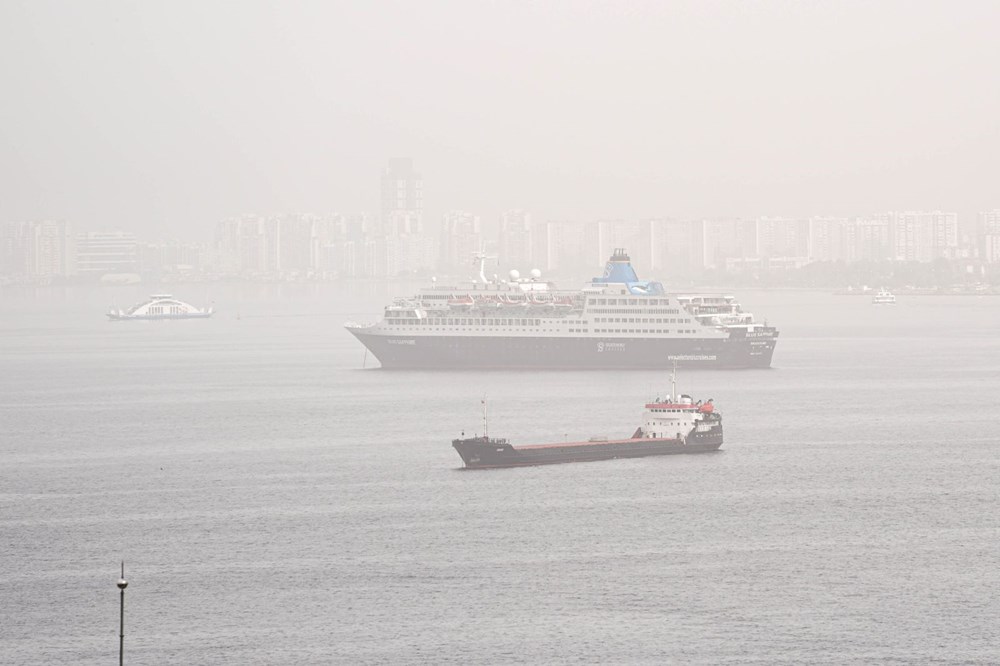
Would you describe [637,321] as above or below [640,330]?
above

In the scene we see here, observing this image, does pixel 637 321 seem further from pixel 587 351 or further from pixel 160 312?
pixel 160 312

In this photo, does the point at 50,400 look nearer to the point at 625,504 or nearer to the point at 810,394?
the point at 810,394

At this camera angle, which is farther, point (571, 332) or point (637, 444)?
point (571, 332)

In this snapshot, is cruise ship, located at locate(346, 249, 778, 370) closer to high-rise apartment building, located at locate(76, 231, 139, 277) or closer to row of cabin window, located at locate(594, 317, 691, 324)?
row of cabin window, located at locate(594, 317, 691, 324)

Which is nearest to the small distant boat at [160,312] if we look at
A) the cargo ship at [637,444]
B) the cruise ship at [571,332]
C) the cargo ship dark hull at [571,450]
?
the cruise ship at [571,332]

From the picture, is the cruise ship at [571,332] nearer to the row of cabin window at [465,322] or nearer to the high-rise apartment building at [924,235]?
the row of cabin window at [465,322]

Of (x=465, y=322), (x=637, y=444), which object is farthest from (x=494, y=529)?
(x=465, y=322)
